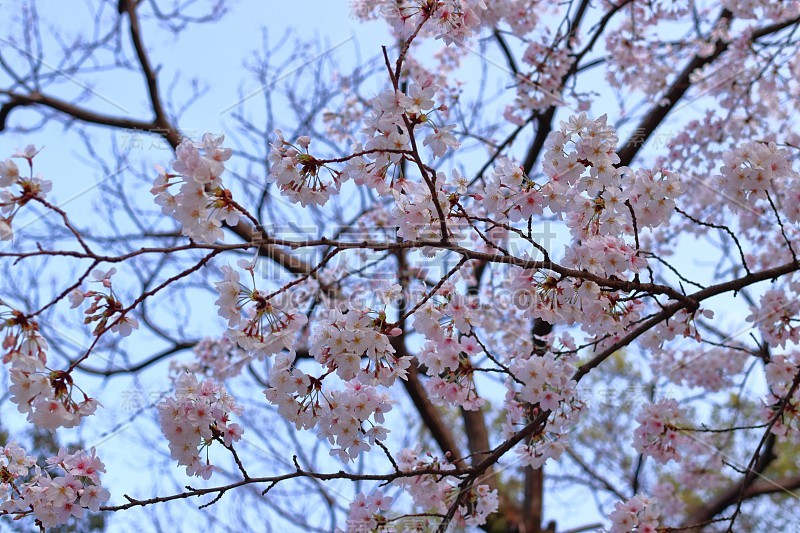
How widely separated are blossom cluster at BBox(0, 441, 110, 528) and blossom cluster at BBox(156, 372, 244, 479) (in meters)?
0.25

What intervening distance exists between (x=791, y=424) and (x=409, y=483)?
164 centimetres

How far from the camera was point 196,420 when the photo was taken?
198 cm

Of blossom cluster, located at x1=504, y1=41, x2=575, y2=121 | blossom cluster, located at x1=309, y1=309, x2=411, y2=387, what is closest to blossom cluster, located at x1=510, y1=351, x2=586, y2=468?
blossom cluster, located at x1=309, y1=309, x2=411, y2=387

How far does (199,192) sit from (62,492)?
3.40ft

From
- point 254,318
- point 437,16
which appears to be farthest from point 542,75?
point 254,318

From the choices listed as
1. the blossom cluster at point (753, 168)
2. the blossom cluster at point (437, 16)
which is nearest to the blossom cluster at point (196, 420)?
the blossom cluster at point (437, 16)

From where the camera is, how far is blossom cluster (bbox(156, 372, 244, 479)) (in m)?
1.97

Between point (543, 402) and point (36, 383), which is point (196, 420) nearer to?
point (36, 383)

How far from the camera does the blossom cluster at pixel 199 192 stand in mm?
1611

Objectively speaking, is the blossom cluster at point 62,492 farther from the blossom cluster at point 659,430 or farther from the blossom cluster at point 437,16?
the blossom cluster at point 659,430

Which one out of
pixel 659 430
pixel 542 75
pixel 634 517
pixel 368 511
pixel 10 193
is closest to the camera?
pixel 10 193

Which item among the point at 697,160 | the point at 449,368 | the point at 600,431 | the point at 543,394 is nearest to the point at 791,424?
the point at 543,394

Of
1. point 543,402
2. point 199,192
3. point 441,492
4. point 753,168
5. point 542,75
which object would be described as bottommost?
point 441,492

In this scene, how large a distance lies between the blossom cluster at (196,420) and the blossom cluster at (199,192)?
21.4 inches
